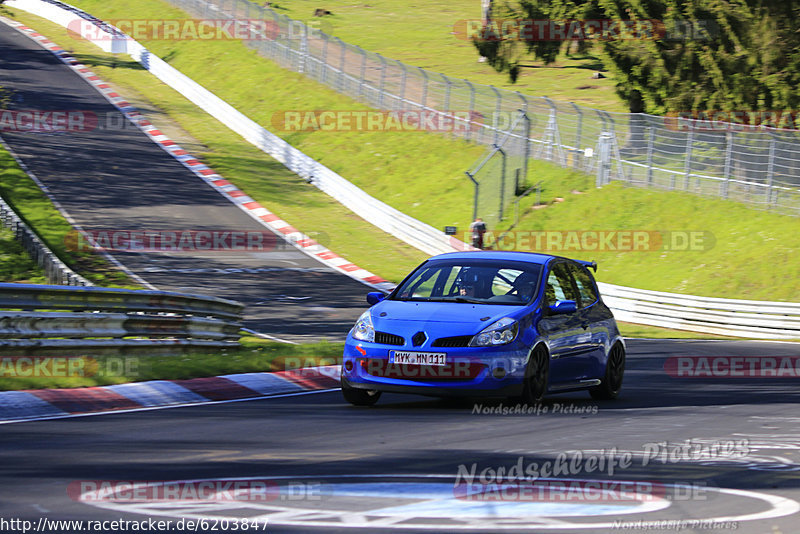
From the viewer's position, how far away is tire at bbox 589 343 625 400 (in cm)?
1148

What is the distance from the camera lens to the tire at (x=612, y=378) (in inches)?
452

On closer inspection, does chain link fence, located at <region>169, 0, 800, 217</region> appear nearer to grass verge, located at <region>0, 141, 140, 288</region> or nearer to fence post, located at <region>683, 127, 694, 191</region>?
fence post, located at <region>683, 127, 694, 191</region>

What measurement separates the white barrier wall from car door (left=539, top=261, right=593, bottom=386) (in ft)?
40.0

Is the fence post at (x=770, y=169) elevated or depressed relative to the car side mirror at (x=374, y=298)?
depressed

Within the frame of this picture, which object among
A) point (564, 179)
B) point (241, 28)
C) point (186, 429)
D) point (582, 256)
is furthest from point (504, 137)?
point (186, 429)

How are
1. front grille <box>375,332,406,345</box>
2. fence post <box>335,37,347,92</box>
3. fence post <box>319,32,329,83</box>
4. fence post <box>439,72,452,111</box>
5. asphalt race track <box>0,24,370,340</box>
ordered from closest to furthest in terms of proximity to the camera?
front grille <box>375,332,406,345</box> < asphalt race track <box>0,24,370,340</box> < fence post <box>439,72,452,111</box> < fence post <box>335,37,347,92</box> < fence post <box>319,32,329,83</box>

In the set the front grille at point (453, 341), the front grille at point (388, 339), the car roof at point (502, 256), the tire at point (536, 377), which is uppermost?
the car roof at point (502, 256)

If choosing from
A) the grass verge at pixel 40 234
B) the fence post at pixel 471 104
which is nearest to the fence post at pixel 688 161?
the fence post at pixel 471 104

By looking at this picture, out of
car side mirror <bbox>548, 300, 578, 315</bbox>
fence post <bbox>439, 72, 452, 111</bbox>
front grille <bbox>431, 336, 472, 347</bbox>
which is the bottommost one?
fence post <bbox>439, 72, 452, 111</bbox>

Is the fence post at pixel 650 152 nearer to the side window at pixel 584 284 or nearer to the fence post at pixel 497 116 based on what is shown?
the fence post at pixel 497 116

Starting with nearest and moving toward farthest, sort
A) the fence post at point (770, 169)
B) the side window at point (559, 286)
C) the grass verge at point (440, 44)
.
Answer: the side window at point (559, 286) < the fence post at point (770, 169) < the grass verge at point (440, 44)

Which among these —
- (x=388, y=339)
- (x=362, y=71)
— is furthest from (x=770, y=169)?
(x=388, y=339)

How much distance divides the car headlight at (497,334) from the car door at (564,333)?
0.52 meters

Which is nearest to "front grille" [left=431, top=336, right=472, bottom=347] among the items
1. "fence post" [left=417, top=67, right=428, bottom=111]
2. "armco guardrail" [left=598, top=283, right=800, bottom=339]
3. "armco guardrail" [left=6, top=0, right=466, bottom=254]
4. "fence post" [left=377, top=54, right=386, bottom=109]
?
"armco guardrail" [left=598, top=283, right=800, bottom=339]
